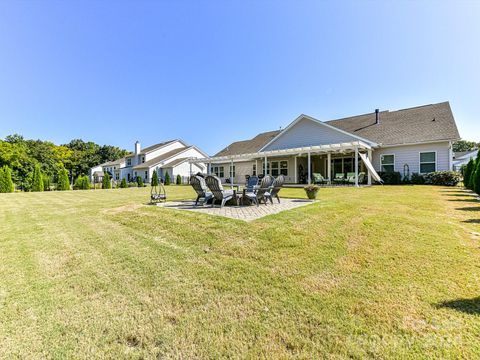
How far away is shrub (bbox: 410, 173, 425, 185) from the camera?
52.6ft

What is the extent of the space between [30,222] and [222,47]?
1608cm

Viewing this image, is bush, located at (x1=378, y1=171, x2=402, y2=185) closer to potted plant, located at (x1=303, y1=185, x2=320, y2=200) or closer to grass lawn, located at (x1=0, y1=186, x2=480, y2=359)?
potted plant, located at (x1=303, y1=185, x2=320, y2=200)

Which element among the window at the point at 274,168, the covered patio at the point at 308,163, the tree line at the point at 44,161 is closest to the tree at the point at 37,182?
the tree line at the point at 44,161

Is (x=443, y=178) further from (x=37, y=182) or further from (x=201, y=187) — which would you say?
(x=37, y=182)

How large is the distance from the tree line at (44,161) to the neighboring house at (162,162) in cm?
771

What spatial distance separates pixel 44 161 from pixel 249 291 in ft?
172

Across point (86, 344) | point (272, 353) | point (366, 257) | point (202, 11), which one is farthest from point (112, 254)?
point (202, 11)

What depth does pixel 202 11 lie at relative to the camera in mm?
13414

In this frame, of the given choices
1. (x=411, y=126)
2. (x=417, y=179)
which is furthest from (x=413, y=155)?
(x=411, y=126)

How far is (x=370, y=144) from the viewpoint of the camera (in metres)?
17.6

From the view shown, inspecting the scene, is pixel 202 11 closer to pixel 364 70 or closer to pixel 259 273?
pixel 364 70

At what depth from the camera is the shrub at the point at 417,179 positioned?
16047mm

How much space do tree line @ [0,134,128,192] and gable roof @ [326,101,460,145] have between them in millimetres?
30675

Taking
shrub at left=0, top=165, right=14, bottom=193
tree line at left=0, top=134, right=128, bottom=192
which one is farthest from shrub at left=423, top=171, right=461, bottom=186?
shrub at left=0, top=165, right=14, bottom=193
